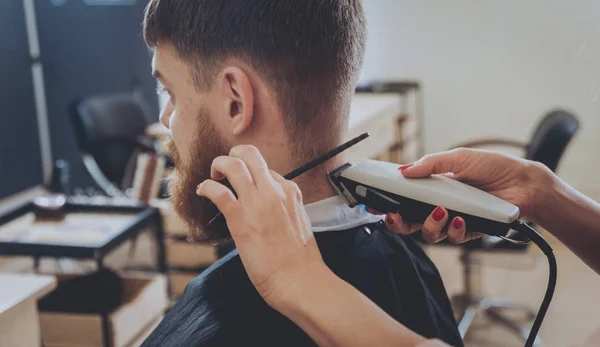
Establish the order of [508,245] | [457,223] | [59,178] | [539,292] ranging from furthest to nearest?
[539,292] → [59,178] → [508,245] → [457,223]

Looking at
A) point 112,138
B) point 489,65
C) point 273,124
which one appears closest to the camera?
point 273,124

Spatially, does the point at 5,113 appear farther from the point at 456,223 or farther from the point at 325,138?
the point at 456,223

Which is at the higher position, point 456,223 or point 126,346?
point 456,223

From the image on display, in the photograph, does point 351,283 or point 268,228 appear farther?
point 351,283

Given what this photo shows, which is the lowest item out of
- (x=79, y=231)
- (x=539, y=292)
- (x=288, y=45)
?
(x=539, y=292)

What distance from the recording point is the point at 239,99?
93 cm

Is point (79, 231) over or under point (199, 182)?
under

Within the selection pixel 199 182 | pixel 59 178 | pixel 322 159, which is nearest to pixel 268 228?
pixel 322 159

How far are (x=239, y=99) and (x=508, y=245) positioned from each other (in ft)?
5.23

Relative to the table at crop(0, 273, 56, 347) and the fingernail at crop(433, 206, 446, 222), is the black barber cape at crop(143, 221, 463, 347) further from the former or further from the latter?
the table at crop(0, 273, 56, 347)

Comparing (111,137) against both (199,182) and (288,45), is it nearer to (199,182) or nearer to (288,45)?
(199,182)

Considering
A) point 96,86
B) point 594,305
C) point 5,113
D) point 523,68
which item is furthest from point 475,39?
point 5,113

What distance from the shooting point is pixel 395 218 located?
91cm

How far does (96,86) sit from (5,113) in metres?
0.67
